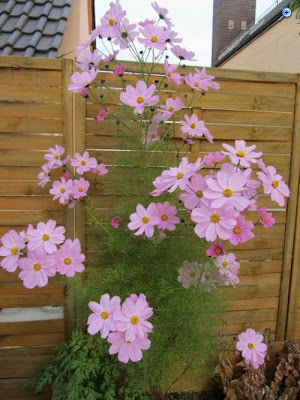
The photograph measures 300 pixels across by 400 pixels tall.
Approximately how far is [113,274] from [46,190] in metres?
0.60

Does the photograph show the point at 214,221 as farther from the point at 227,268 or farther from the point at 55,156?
the point at 55,156

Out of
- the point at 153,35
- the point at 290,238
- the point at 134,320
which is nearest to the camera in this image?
the point at 134,320

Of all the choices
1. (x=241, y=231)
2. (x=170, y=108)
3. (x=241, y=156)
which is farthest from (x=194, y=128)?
(x=241, y=231)

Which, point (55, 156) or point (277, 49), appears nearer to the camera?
point (55, 156)

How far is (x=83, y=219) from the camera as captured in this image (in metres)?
1.88

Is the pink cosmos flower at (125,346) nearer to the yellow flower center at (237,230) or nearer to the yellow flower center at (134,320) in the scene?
the yellow flower center at (134,320)

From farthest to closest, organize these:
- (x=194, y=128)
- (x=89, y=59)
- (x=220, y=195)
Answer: (x=194, y=128) → (x=89, y=59) → (x=220, y=195)

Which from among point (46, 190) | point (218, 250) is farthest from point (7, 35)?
point (218, 250)

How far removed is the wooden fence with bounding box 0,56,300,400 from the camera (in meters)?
1.79

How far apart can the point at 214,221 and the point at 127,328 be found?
451 mm

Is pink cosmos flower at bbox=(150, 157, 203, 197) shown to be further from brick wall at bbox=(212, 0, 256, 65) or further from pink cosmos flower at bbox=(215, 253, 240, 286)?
brick wall at bbox=(212, 0, 256, 65)

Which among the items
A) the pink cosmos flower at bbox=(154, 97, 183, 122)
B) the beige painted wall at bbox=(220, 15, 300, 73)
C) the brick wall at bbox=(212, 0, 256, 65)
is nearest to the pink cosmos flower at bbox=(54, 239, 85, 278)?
the pink cosmos flower at bbox=(154, 97, 183, 122)

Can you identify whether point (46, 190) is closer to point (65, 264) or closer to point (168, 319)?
point (65, 264)

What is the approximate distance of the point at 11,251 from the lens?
1278 millimetres
